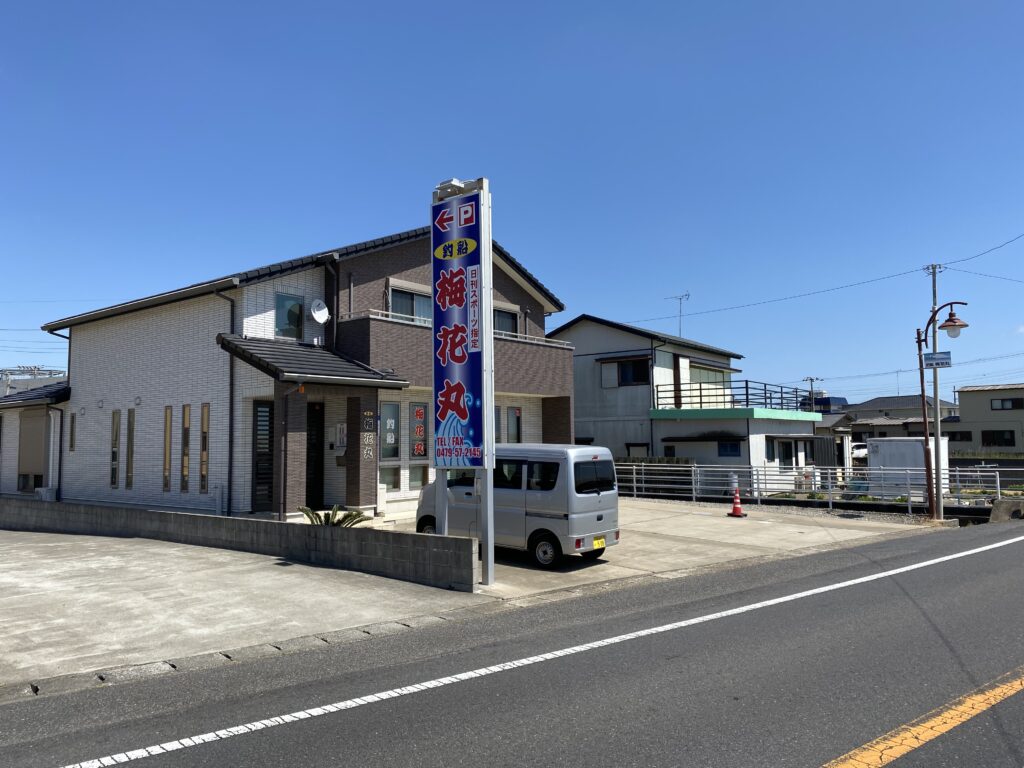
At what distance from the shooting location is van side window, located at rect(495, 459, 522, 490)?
1156 cm

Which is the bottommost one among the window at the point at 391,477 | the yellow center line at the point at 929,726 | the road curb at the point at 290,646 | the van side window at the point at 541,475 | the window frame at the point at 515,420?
the road curb at the point at 290,646

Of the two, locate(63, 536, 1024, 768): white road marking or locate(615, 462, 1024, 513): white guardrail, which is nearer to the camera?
locate(63, 536, 1024, 768): white road marking

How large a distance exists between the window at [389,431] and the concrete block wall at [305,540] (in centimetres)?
465

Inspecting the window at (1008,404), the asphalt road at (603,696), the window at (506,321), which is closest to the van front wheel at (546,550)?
the asphalt road at (603,696)

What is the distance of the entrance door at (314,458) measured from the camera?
16.6m

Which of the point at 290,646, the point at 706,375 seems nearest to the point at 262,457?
the point at 290,646

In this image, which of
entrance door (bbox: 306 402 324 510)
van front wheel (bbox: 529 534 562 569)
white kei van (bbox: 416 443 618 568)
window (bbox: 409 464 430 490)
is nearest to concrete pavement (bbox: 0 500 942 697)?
van front wheel (bbox: 529 534 562 569)

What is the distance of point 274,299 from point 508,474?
777cm

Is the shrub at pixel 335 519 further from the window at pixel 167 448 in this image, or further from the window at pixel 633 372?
the window at pixel 633 372

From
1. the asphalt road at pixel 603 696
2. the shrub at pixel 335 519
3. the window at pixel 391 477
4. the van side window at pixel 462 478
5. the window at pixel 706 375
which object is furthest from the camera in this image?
the window at pixel 706 375

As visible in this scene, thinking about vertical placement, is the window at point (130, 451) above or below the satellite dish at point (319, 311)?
below

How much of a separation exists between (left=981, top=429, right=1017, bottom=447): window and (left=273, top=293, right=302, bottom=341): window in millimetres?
51701

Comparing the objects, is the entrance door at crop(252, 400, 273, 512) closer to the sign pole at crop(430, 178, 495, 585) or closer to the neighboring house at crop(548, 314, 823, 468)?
the sign pole at crop(430, 178, 495, 585)

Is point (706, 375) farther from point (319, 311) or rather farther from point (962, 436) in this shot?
point (962, 436)
